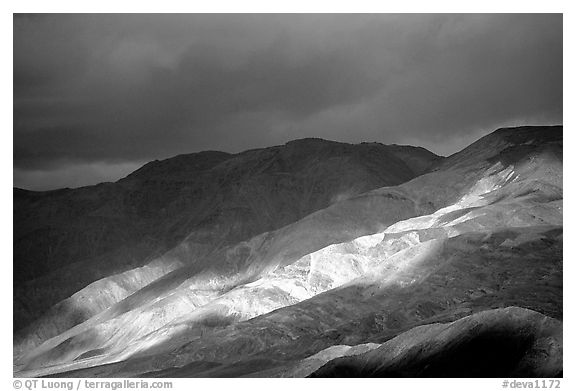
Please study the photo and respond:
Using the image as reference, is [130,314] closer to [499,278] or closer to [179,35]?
[499,278]

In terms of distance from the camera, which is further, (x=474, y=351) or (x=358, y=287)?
(x=358, y=287)

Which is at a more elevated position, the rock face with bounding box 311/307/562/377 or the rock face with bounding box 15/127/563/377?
the rock face with bounding box 15/127/563/377

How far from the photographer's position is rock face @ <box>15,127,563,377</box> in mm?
54000

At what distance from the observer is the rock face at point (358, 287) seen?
5400cm

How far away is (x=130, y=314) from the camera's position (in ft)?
448

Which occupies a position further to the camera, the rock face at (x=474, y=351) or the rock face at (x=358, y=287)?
the rock face at (x=358, y=287)

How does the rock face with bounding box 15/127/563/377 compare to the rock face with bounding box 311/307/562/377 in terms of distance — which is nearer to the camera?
the rock face with bounding box 311/307/562/377

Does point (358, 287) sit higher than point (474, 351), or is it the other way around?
point (358, 287)

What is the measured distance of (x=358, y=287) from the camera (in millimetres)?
97562

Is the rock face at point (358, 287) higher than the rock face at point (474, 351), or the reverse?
the rock face at point (358, 287)
